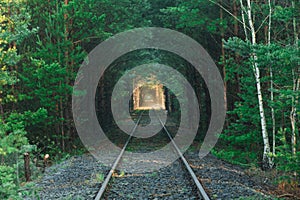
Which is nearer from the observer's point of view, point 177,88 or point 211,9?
point 211,9

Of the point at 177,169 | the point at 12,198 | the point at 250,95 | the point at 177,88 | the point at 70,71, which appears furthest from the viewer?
the point at 177,88

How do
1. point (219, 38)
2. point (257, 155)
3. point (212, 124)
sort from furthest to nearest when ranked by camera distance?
point (212, 124), point (219, 38), point (257, 155)

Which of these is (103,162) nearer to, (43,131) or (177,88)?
(43,131)

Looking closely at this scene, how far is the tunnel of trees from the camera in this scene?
9.38 m

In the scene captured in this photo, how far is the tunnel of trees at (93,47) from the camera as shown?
938 centimetres

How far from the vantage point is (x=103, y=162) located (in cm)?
1262

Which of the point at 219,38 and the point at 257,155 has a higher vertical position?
the point at 219,38

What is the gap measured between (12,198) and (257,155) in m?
8.30

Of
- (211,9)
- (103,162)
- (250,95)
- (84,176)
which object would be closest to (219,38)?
(211,9)

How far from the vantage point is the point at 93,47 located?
63.4ft

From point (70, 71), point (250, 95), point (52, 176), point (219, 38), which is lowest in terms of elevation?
point (52, 176)

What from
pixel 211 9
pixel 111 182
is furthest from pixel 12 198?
pixel 211 9

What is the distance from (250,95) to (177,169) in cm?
324

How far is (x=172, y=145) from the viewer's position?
17094 mm
